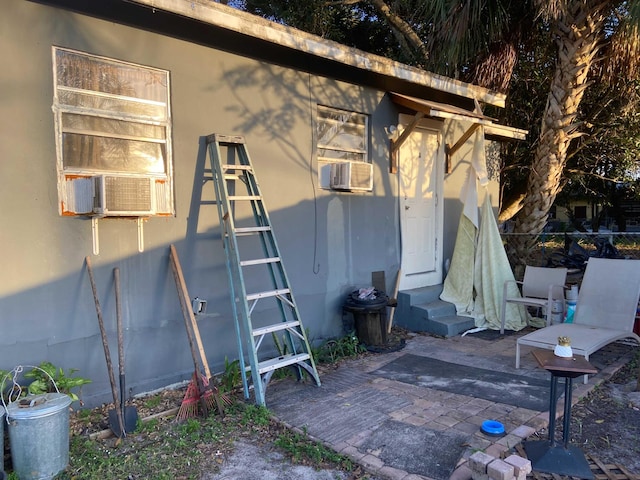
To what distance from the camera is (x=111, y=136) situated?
Answer: 3.85 m

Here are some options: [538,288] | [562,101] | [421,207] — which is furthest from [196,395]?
[562,101]

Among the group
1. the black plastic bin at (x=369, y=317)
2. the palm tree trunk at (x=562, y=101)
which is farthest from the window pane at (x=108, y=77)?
the palm tree trunk at (x=562, y=101)

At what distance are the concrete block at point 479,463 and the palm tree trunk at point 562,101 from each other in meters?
6.03

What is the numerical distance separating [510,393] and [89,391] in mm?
3592

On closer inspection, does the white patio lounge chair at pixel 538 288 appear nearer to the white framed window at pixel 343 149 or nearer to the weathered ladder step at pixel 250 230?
the white framed window at pixel 343 149

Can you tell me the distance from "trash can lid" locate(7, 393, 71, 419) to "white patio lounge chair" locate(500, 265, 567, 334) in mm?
5172

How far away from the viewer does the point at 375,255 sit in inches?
238

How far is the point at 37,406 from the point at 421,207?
5.38m

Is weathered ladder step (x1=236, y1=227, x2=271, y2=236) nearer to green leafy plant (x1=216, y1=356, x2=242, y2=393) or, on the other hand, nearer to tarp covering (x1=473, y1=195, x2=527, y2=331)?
green leafy plant (x1=216, y1=356, x2=242, y2=393)

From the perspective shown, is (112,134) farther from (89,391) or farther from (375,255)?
(375,255)

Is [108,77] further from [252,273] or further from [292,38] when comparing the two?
[252,273]

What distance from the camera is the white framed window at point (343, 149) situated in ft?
17.6

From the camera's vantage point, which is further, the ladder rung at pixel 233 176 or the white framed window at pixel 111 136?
the ladder rung at pixel 233 176

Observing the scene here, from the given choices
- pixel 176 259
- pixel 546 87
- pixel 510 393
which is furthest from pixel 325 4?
pixel 510 393
